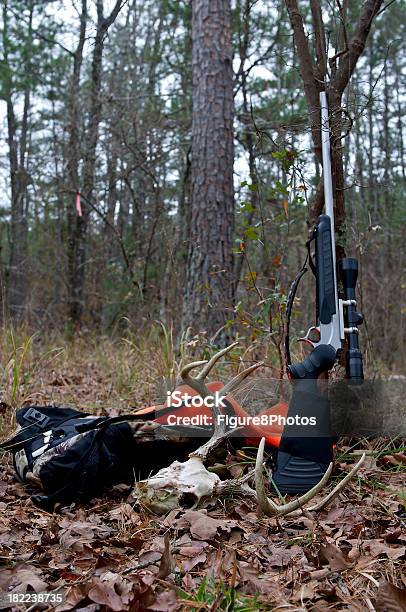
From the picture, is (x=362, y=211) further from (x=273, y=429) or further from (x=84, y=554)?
(x=84, y=554)

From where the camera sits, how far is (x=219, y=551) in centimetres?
222

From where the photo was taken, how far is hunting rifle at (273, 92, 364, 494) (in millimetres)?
2877

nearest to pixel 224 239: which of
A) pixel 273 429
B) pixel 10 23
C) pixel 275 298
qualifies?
pixel 275 298

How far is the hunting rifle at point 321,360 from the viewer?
113 inches

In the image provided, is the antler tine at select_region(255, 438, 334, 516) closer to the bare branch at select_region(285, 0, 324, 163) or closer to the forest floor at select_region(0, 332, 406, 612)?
the forest floor at select_region(0, 332, 406, 612)

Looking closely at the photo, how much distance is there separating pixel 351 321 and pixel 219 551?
1401mm

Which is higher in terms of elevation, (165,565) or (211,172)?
(211,172)

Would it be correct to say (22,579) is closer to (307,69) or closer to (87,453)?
(87,453)

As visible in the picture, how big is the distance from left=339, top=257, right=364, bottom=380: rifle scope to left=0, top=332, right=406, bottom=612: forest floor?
17.4 inches

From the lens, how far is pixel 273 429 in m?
3.20

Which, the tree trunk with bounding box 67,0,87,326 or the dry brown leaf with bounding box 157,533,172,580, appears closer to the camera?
the dry brown leaf with bounding box 157,533,172,580

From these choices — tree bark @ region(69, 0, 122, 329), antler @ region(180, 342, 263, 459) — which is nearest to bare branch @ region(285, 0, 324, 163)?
antler @ region(180, 342, 263, 459)

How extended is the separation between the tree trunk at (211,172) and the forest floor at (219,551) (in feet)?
7.95

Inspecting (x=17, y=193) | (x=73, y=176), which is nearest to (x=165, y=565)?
(x=73, y=176)
